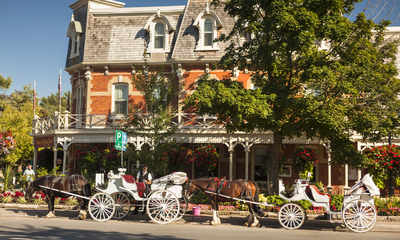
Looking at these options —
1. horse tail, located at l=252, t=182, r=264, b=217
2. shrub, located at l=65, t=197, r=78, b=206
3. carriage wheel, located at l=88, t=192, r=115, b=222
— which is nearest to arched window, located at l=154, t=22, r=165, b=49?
shrub, located at l=65, t=197, r=78, b=206

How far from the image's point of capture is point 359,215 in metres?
9.93

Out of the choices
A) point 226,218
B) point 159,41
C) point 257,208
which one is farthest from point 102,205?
point 159,41

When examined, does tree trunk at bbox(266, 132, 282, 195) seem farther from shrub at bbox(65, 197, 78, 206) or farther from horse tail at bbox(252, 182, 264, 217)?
shrub at bbox(65, 197, 78, 206)

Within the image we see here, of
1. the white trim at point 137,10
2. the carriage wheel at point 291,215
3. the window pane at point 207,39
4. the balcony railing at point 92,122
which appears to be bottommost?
the carriage wheel at point 291,215

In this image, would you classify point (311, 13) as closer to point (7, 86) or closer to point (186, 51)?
point (186, 51)

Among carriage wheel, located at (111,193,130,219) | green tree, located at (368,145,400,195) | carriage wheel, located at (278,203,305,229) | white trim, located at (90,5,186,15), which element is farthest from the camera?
white trim, located at (90,5,186,15)

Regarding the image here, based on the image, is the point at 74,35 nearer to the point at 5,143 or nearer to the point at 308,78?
the point at 5,143

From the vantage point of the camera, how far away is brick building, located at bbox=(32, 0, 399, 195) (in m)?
20.2

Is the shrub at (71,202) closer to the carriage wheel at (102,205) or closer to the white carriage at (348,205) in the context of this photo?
the carriage wheel at (102,205)

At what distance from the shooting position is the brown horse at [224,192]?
36.3 feet

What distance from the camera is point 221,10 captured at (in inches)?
834

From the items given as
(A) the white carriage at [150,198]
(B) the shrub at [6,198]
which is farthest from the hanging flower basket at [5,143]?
(A) the white carriage at [150,198]

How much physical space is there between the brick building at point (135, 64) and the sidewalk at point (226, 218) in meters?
5.24

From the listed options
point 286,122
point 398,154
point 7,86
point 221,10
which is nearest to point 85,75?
point 221,10
